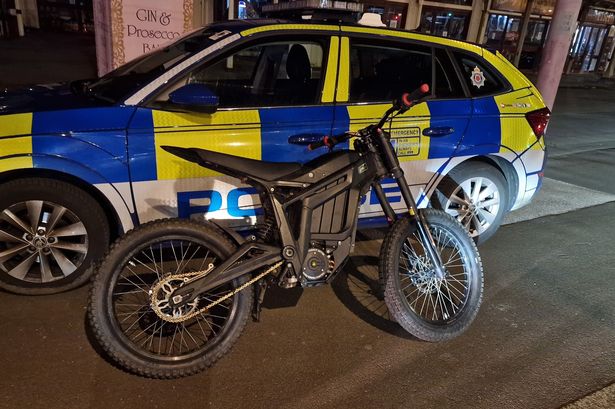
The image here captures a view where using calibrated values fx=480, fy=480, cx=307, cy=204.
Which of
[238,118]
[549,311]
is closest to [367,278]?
[549,311]

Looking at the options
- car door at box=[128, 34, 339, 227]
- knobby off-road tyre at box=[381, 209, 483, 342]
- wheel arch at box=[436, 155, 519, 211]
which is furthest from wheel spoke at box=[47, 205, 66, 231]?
wheel arch at box=[436, 155, 519, 211]

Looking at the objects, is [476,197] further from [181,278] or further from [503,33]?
[503,33]

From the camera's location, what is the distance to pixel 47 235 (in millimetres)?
2729

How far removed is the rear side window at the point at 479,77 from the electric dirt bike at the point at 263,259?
140 centimetres

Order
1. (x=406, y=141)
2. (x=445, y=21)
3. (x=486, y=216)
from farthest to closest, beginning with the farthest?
(x=445, y=21), (x=486, y=216), (x=406, y=141)

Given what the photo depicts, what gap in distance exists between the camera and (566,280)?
11.8 feet

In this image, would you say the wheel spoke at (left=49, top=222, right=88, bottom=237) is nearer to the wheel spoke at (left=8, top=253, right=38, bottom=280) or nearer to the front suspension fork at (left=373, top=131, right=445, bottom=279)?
the wheel spoke at (left=8, top=253, right=38, bottom=280)

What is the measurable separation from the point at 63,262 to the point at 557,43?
6.14 meters

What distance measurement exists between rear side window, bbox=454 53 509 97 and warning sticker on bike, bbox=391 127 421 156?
652 millimetres

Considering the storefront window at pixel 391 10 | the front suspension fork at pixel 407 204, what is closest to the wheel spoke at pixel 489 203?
the front suspension fork at pixel 407 204

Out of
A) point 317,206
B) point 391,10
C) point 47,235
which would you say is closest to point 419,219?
point 317,206

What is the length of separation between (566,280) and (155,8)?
6.02m

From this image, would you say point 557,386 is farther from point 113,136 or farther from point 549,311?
point 113,136

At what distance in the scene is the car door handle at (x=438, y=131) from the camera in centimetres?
338
